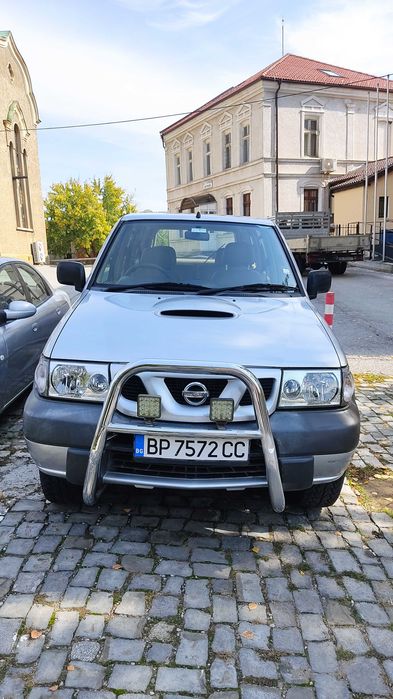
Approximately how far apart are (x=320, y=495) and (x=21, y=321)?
312 cm

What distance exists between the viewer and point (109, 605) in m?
2.45

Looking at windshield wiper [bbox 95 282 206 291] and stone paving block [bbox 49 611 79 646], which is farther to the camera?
windshield wiper [bbox 95 282 206 291]

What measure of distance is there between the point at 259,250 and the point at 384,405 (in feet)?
7.55

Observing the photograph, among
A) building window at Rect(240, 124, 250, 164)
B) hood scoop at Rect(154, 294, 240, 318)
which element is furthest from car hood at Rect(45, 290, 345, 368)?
building window at Rect(240, 124, 250, 164)

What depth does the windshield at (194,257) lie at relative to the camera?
387 cm

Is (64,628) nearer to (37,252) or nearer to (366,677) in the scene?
(366,677)

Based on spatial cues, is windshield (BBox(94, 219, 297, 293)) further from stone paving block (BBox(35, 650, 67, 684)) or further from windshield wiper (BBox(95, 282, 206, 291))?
stone paving block (BBox(35, 650, 67, 684))

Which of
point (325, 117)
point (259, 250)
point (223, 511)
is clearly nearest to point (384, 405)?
point (259, 250)

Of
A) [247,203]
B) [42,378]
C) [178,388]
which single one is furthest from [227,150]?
[178,388]

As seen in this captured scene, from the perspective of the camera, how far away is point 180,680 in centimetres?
204

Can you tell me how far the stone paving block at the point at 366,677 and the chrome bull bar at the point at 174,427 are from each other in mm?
816

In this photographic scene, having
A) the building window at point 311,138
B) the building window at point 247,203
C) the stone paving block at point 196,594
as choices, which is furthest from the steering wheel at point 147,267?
the building window at point 247,203

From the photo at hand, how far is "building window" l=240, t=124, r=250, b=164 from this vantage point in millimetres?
33750

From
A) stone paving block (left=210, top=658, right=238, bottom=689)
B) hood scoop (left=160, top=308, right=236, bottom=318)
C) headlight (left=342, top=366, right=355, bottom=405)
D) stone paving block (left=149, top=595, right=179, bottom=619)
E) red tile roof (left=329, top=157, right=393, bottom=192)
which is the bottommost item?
stone paving block (left=210, top=658, right=238, bottom=689)
